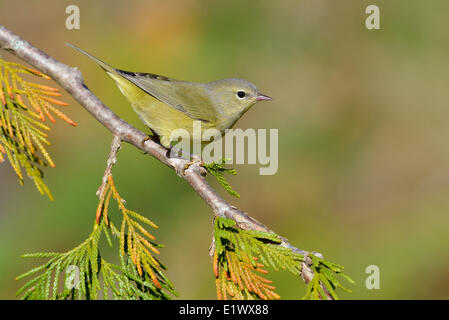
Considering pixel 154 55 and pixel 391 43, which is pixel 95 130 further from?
pixel 391 43

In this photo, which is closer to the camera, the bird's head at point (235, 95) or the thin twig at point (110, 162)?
the thin twig at point (110, 162)

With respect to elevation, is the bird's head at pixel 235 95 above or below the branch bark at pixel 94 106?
above

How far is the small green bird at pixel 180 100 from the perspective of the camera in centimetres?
430

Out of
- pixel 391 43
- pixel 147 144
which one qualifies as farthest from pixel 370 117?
Result: pixel 147 144

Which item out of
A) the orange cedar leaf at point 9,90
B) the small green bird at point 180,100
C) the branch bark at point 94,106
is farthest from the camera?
the small green bird at point 180,100

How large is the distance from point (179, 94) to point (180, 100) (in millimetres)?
111

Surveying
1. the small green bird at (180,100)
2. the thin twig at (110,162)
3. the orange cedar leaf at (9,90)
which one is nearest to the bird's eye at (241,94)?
the small green bird at (180,100)

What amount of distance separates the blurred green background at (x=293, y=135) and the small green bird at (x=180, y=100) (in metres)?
2.16

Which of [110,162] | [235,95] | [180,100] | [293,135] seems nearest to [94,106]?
[110,162]

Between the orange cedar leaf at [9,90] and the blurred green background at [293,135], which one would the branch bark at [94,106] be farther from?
the blurred green background at [293,135]

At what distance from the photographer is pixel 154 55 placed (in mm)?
8609

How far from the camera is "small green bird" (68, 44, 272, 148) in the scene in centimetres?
430

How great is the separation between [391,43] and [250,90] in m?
4.99

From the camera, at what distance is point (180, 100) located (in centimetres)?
461
